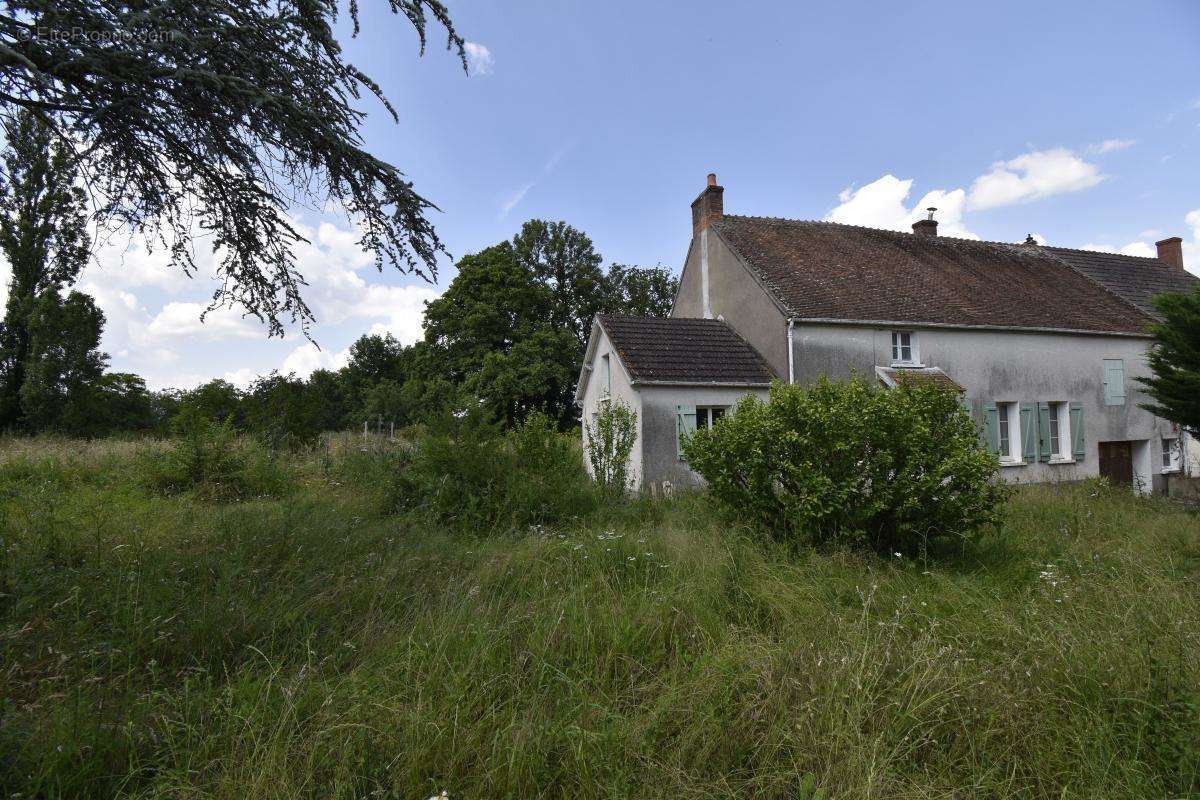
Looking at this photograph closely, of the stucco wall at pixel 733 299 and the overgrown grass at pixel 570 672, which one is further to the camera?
the stucco wall at pixel 733 299

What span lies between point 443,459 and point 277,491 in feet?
11.5

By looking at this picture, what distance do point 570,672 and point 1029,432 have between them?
702 inches

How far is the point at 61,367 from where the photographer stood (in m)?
23.4

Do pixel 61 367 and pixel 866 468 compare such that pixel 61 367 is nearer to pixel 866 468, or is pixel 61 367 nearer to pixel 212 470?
pixel 212 470

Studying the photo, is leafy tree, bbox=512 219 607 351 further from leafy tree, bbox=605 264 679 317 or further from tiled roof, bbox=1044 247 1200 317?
tiled roof, bbox=1044 247 1200 317

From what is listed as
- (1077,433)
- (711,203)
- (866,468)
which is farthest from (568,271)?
(866,468)

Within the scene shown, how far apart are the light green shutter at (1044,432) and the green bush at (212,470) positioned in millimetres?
19083

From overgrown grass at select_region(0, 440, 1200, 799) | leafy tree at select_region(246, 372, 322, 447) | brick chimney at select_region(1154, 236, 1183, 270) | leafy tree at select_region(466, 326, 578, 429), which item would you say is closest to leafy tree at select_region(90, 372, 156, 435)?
leafy tree at select_region(246, 372, 322, 447)

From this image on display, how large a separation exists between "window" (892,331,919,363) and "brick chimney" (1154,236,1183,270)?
1571 centimetres

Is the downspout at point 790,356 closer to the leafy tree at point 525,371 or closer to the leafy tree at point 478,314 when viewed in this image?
the leafy tree at point 525,371

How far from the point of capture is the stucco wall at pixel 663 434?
43.8ft

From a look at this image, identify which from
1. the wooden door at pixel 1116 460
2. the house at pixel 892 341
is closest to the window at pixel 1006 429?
the house at pixel 892 341

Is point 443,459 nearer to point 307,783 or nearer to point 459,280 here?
point 307,783

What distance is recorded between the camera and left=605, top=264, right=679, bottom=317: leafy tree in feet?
123
